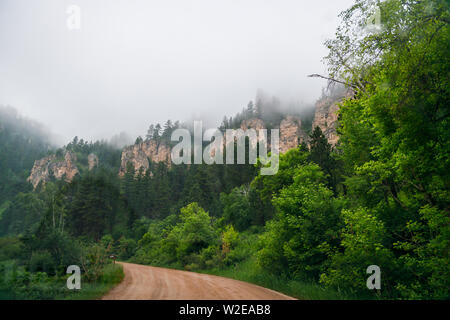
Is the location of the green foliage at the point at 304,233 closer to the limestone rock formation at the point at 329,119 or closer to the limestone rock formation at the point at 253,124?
the limestone rock formation at the point at 329,119

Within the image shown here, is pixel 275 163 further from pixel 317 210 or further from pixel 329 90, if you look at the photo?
pixel 329 90

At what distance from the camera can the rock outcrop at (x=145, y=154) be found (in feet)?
405

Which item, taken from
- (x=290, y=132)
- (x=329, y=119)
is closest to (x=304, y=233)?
(x=329, y=119)

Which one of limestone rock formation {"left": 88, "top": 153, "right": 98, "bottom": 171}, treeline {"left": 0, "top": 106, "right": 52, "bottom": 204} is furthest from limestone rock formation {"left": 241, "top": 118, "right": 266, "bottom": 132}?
treeline {"left": 0, "top": 106, "right": 52, "bottom": 204}

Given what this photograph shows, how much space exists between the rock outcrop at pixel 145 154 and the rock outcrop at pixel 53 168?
27.7 m

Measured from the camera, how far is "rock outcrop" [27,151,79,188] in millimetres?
125562

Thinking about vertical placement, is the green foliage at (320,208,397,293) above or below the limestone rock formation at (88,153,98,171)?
below

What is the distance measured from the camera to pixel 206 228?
27.2m

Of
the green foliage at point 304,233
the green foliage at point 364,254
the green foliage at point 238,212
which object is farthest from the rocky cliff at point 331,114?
the green foliage at point 238,212

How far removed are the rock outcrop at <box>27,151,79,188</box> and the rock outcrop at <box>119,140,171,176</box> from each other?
90.9 feet

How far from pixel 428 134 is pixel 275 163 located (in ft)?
70.0

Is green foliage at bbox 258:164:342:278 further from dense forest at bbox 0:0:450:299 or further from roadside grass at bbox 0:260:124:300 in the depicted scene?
roadside grass at bbox 0:260:124:300

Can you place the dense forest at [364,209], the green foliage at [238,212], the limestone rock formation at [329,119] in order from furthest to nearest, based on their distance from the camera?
1. the green foliage at [238,212]
2. the limestone rock formation at [329,119]
3. the dense forest at [364,209]

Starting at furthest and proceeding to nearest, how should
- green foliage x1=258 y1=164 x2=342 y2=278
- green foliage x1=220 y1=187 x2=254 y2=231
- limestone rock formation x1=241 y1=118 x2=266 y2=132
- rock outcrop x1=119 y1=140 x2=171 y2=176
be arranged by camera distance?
rock outcrop x1=119 y1=140 x2=171 y2=176 → limestone rock formation x1=241 y1=118 x2=266 y2=132 → green foliage x1=220 y1=187 x2=254 y2=231 → green foliage x1=258 y1=164 x2=342 y2=278
